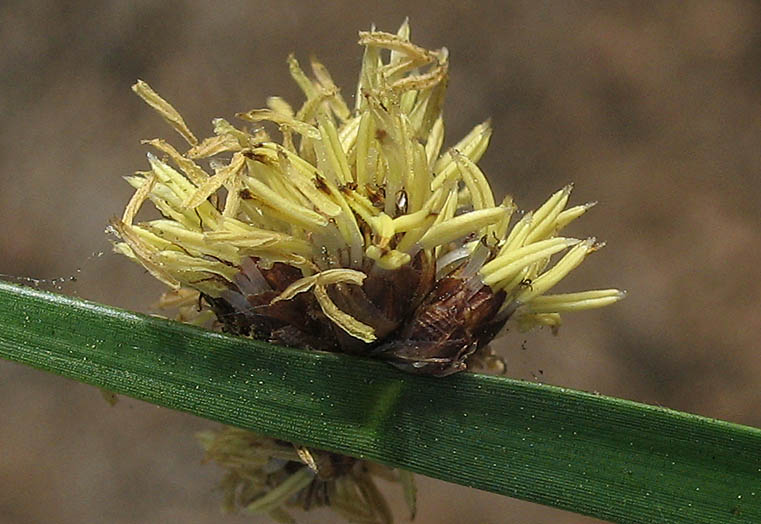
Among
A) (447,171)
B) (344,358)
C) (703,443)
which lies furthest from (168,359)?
(703,443)

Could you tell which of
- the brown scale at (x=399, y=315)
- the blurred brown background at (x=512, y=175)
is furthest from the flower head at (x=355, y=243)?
the blurred brown background at (x=512, y=175)

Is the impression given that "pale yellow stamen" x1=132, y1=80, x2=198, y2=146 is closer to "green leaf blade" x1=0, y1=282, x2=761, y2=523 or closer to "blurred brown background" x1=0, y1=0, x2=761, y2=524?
"green leaf blade" x1=0, y1=282, x2=761, y2=523

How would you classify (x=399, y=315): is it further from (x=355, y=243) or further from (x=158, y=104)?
(x=158, y=104)

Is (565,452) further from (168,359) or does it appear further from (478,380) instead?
(168,359)

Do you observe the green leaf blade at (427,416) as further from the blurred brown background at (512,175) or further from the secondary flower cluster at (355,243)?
the blurred brown background at (512,175)

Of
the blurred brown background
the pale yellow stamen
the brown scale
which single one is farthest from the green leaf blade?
the blurred brown background

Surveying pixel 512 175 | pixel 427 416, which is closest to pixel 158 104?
pixel 427 416
